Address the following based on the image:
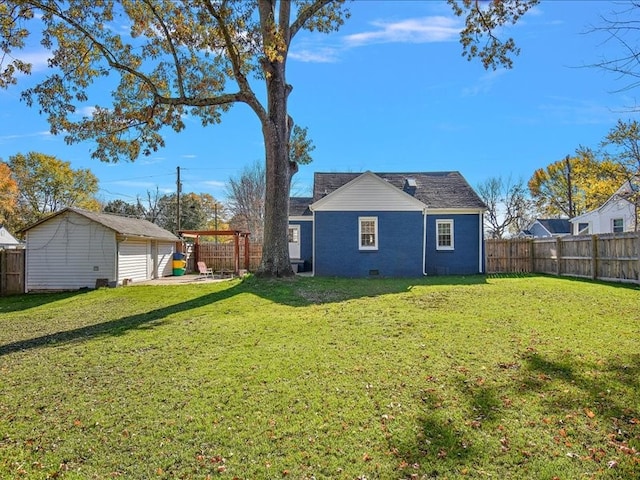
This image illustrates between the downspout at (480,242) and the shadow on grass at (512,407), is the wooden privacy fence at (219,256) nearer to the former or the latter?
the downspout at (480,242)

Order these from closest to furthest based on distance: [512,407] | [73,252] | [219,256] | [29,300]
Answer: [512,407]
[29,300]
[73,252]
[219,256]

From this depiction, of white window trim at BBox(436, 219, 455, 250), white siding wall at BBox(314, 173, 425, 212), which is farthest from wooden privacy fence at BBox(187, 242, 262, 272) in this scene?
white window trim at BBox(436, 219, 455, 250)

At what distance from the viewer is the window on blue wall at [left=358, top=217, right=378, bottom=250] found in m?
17.3

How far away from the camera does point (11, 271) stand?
16.1m

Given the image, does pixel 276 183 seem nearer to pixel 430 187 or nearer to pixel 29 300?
pixel 29 300

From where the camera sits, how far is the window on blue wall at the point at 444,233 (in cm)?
1873

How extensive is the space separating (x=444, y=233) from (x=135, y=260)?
1479 centimetres

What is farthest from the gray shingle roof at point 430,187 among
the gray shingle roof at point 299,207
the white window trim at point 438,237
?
the gray shingle roof at point 299,207

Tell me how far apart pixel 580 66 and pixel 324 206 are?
44.5 ft

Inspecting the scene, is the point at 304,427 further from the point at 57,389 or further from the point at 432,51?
the point at 432,51

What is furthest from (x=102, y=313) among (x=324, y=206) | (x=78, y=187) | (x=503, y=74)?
(x=78, y=187)

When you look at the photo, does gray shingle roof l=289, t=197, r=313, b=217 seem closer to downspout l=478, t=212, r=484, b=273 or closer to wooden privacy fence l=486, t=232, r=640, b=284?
downspout l=478, t=212, r=484, b=273

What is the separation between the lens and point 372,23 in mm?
12289

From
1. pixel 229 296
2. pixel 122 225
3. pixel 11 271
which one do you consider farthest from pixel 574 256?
pixel 11 271
